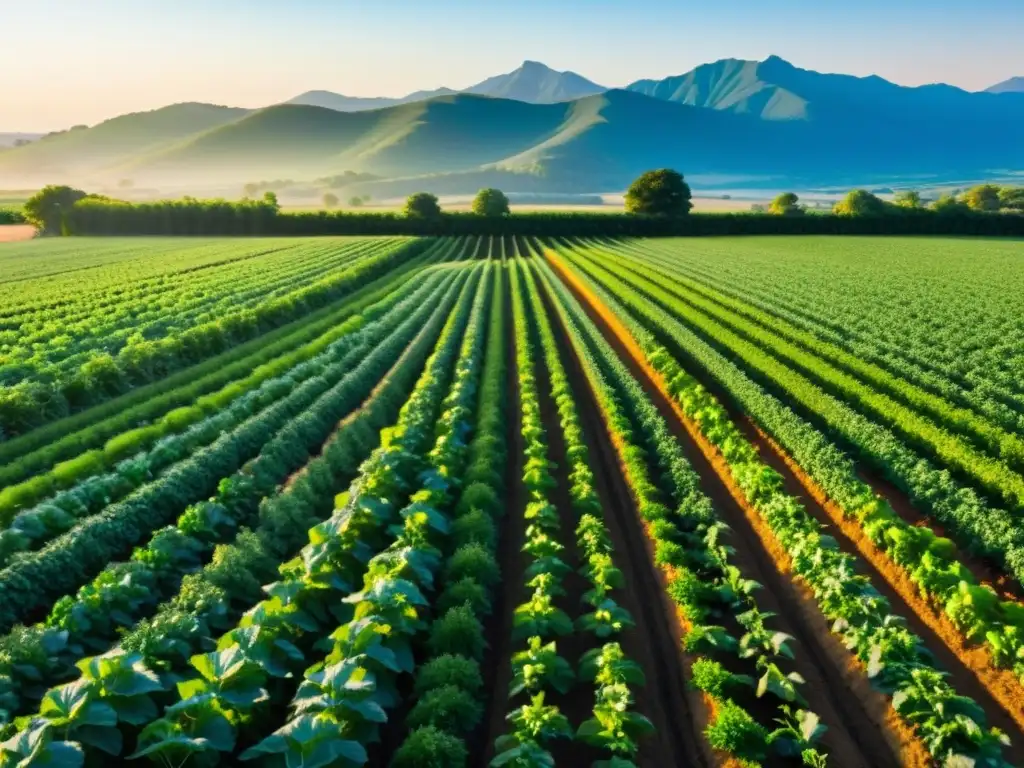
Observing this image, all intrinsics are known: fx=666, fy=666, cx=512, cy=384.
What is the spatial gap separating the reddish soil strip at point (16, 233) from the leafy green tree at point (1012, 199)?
137671mm

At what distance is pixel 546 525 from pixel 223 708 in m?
6.33

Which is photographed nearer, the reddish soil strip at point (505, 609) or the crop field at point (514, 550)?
the crop field at point (514, 550)

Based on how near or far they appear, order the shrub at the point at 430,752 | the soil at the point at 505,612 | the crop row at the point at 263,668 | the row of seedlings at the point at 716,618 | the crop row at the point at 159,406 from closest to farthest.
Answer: the crop row at the point at 263,668 < the shrub at the point at 430,752 < the row of seedlings at the point at 716,618 < the soil at the point at 505,612 < the crop row at the point at 159,406

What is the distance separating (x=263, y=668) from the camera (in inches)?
295

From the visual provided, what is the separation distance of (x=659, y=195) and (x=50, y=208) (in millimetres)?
85203

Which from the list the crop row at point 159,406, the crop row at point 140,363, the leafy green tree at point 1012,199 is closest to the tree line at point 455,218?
the leafy green tree at point 1012,199

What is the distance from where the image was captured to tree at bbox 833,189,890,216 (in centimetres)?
8950

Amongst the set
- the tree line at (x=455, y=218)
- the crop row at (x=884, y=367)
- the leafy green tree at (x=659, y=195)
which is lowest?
the crop row at (x=884, y=367)

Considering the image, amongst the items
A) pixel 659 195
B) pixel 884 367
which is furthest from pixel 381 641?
pixel 659 195

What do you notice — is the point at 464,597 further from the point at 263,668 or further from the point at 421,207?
the point at 421,207

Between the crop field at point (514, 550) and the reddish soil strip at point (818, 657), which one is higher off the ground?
the crop field at point (514, 550)

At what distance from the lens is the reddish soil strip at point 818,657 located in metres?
8.06

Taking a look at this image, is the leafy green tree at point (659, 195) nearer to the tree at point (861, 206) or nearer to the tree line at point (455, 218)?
the tree line at point (455, 218)

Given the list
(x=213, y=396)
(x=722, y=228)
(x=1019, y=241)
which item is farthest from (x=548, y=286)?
(x=1019, y=241)
